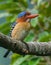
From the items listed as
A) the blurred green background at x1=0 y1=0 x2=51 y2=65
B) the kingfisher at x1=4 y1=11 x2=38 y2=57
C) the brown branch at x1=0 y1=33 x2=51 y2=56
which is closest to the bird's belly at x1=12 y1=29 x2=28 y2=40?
the kingfisher at x1=4 y1=11 x2=38 y2=57

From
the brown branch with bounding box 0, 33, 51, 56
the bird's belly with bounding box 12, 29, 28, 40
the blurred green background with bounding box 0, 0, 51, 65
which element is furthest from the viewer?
the blurred green background with bounding box 0, 0, 51, 65

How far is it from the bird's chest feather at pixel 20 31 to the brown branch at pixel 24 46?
220 millimetres

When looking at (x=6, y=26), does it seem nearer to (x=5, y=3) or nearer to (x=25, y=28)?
(x=5, y=3)

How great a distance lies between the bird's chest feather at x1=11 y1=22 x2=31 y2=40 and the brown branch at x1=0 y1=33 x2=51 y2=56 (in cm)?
22

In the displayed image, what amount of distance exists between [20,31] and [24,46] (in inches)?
15.4

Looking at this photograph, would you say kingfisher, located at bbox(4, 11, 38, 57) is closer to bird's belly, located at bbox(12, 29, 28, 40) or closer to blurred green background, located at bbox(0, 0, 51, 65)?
bird's belly, located at bbox(12, 29, 28, 40)

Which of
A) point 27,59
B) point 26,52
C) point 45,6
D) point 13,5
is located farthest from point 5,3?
point 26,52

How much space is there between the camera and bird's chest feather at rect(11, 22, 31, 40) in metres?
2.30

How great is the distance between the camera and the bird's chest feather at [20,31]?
7.54 feet

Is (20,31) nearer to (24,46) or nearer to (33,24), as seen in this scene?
(24,46)

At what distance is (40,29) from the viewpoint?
12.3 ft

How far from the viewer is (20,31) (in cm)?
234

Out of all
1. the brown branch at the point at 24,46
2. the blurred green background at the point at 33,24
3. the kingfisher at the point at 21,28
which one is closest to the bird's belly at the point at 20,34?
the kingfisher at the point at 21,28

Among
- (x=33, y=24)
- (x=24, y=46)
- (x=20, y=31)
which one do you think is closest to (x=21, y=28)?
(x=20, y=31)
